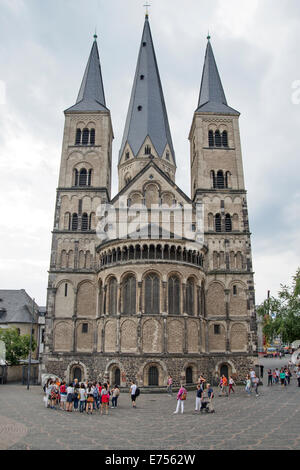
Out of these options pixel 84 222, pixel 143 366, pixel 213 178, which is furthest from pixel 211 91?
pixel 143 366

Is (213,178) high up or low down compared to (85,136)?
down

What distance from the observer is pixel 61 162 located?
137ft

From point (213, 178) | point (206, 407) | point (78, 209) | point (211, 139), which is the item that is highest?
point (211, 139)

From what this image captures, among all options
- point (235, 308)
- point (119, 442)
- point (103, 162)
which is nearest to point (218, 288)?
point (235, 308)

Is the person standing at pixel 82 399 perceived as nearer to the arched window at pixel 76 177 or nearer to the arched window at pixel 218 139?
the arched window at pixel 76 177

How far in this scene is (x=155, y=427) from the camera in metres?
15.3

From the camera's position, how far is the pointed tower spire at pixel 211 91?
44625mm

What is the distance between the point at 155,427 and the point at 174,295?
1768 cm

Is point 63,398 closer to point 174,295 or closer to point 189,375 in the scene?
point 189,375

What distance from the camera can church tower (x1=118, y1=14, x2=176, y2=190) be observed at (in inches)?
1786

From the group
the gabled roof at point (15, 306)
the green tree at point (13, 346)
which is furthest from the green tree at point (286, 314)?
the gabled roof at point (15, 306)

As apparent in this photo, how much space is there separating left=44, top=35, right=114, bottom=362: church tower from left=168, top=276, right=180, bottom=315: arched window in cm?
862

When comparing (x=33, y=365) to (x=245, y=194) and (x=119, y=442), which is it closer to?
(x=245, y=194)

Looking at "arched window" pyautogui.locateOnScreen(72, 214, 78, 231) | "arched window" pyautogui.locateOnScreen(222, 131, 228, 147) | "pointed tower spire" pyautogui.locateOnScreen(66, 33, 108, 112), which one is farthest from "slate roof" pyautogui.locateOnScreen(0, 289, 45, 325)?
"arched window" pyautogui.locateOnScreen(222, 131, 228, 147)
